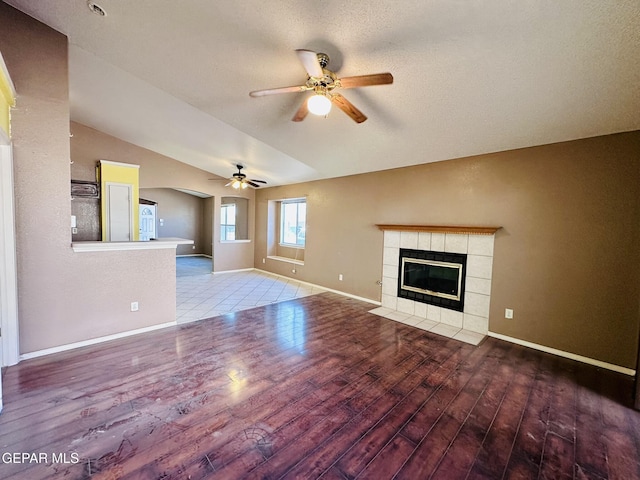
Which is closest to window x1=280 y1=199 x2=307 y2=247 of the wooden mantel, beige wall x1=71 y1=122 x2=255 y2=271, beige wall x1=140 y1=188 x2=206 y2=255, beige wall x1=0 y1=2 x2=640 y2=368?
beige wall x1=71 y1=122 x2=255 y2=271

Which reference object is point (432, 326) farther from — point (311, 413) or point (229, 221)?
point (229, 221)

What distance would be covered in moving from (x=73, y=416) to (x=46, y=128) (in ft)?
8.85

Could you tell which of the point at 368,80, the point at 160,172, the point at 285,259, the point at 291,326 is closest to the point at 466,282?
the point at 291,326

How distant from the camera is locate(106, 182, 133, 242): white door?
18.0ft

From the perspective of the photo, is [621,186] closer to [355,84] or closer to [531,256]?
[531,256]

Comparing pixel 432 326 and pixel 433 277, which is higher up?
pixel 433 277

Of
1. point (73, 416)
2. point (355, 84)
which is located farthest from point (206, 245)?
point (355, 84)

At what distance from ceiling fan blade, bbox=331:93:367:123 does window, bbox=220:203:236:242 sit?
7069 millimetres

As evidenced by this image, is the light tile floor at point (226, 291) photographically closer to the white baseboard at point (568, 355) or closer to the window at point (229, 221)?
the window at point (229, 221)

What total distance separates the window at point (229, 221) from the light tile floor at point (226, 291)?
145 cm

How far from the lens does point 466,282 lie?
3.86 m

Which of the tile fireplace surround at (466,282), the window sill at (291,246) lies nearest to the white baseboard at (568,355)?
the tile fireplace surround at (466,282)

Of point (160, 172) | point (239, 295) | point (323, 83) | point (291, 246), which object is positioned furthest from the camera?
point (291, 246)

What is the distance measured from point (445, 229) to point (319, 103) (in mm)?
2761
